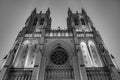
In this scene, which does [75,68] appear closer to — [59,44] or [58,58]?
[58,58]

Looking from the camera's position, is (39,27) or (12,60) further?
(39,27)

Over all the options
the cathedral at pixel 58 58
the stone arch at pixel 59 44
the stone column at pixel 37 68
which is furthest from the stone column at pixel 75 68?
the stone column at pixel 37 68

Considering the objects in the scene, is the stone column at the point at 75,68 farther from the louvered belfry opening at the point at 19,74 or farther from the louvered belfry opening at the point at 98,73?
the louvered belfry opening at the point at 19,74

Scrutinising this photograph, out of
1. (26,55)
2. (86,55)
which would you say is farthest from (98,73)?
(26,55)

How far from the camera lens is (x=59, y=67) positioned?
601 inches

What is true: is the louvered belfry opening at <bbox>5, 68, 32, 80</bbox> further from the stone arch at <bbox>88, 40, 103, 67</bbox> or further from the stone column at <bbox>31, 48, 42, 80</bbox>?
the stone arch at <bbox>88, 40, 103, 67</bbox>

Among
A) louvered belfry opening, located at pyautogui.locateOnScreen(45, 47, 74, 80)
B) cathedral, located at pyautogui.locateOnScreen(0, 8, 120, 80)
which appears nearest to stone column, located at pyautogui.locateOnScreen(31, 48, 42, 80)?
cathedral, located at pyautogui.locateOnScreen(0, 8, 120, 80)

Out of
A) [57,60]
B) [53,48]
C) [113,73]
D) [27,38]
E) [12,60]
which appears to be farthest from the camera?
[27,38]

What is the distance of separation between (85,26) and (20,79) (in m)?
18.4

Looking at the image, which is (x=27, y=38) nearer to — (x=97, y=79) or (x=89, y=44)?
(x=89, y=44)

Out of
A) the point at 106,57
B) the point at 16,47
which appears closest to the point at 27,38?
the point at 16,47

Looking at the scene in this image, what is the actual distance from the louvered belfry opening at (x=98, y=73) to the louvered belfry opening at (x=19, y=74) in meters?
8.60

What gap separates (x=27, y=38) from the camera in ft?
66.6

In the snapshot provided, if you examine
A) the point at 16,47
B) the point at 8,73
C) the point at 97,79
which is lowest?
the point at 97,79
